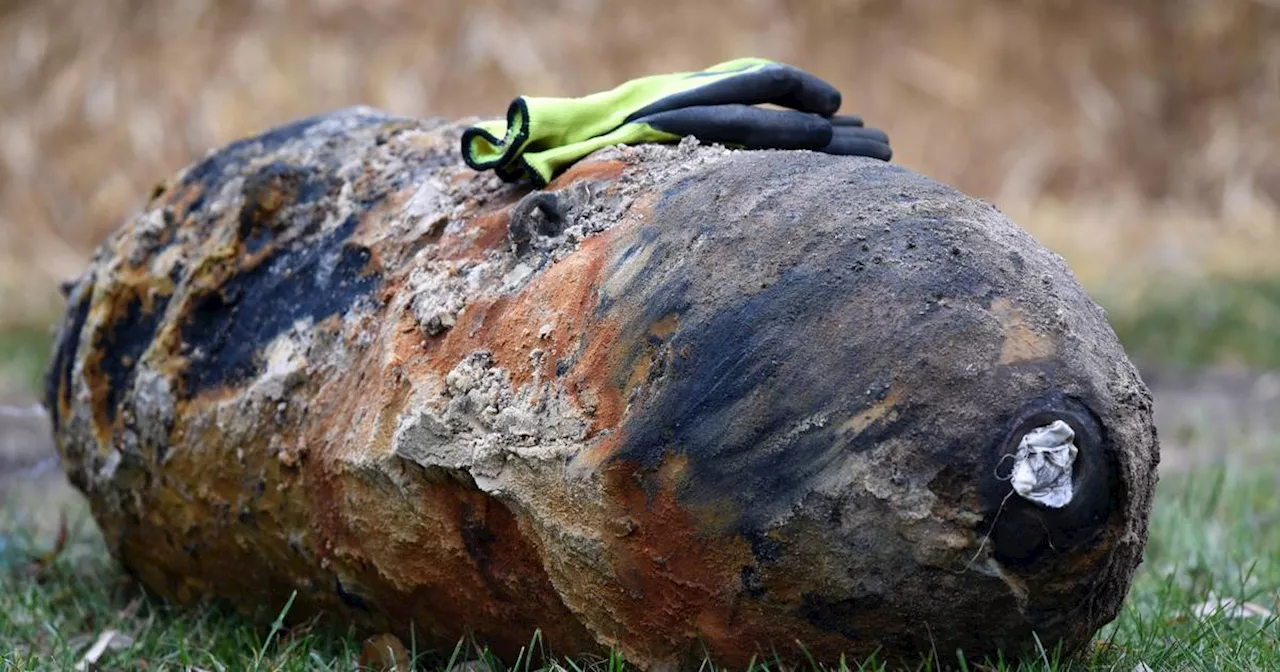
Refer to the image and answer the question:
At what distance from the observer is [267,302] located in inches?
78.0

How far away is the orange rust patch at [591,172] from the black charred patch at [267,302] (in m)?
0.30

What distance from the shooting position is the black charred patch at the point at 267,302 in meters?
1.90

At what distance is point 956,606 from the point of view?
4.69ft

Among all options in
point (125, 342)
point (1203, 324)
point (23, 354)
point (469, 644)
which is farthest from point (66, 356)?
point (1203, 324)

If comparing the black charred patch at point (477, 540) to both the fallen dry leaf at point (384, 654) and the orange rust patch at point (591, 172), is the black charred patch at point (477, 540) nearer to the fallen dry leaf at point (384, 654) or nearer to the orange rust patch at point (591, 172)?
the fallen dry leaf at point (384, 654)

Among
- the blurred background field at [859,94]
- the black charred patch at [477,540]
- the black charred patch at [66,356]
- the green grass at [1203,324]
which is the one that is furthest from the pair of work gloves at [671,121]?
the green grass at [1203,324]

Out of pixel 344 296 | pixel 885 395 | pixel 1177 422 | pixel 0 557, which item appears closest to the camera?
pixel 885 395

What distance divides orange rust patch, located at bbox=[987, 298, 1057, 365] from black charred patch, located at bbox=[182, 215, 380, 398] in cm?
87

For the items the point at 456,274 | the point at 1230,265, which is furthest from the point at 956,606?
the point at 1230,265

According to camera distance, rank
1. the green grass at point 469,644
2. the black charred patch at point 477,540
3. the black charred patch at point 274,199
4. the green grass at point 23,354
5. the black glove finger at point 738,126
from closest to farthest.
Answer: the black charred patch at point 477,540 → the green grass at point 469,644 → the black glove finger at point 738,126 → the black charred patch at point 274,199 → the green grass at point 23,354

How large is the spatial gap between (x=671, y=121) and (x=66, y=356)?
3.82 feet

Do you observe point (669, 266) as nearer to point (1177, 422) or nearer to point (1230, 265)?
point (1177, 422)

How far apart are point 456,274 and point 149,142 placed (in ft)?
16.6

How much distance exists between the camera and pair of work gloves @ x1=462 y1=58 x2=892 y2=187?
5.96ft
